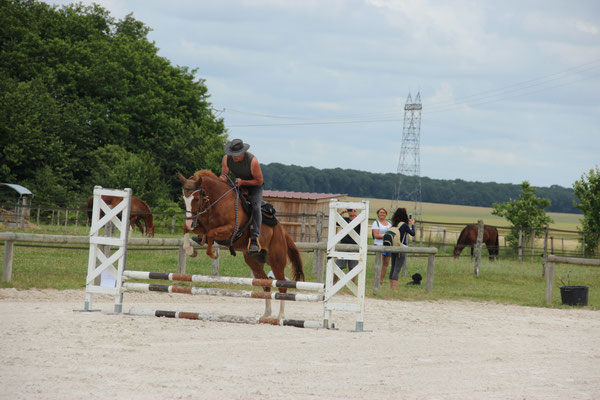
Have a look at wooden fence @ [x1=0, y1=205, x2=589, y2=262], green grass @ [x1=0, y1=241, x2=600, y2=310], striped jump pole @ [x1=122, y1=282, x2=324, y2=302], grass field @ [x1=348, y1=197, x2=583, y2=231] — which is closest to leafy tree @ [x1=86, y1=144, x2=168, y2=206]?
wooden fence @ [x1=0, y1=205, x2=589, y2=262]

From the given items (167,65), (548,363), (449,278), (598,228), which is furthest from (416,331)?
(167,65)

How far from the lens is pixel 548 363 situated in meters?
6.66

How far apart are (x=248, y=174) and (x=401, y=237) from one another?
6.45 metres

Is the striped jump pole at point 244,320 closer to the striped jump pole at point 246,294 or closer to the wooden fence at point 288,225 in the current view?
the striped jump pole at point 246,294

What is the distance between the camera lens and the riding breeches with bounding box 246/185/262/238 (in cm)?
839

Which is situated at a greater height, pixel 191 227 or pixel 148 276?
pixel 191 227

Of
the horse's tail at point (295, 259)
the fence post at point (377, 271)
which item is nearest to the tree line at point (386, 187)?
the fence post at point (377, 271)

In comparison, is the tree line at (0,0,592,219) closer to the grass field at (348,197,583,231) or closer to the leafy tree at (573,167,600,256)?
the leafy tree at (573,167,600,256)

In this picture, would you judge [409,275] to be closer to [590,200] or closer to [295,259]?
[295,259]

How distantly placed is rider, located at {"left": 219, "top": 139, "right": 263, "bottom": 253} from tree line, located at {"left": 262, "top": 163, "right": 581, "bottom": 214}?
268ft

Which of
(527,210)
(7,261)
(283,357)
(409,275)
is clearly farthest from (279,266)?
(527,210)

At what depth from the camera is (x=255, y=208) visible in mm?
8500

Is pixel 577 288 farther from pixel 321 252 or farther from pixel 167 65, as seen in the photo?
pixel 167 65

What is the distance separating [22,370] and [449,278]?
13.9 metres
